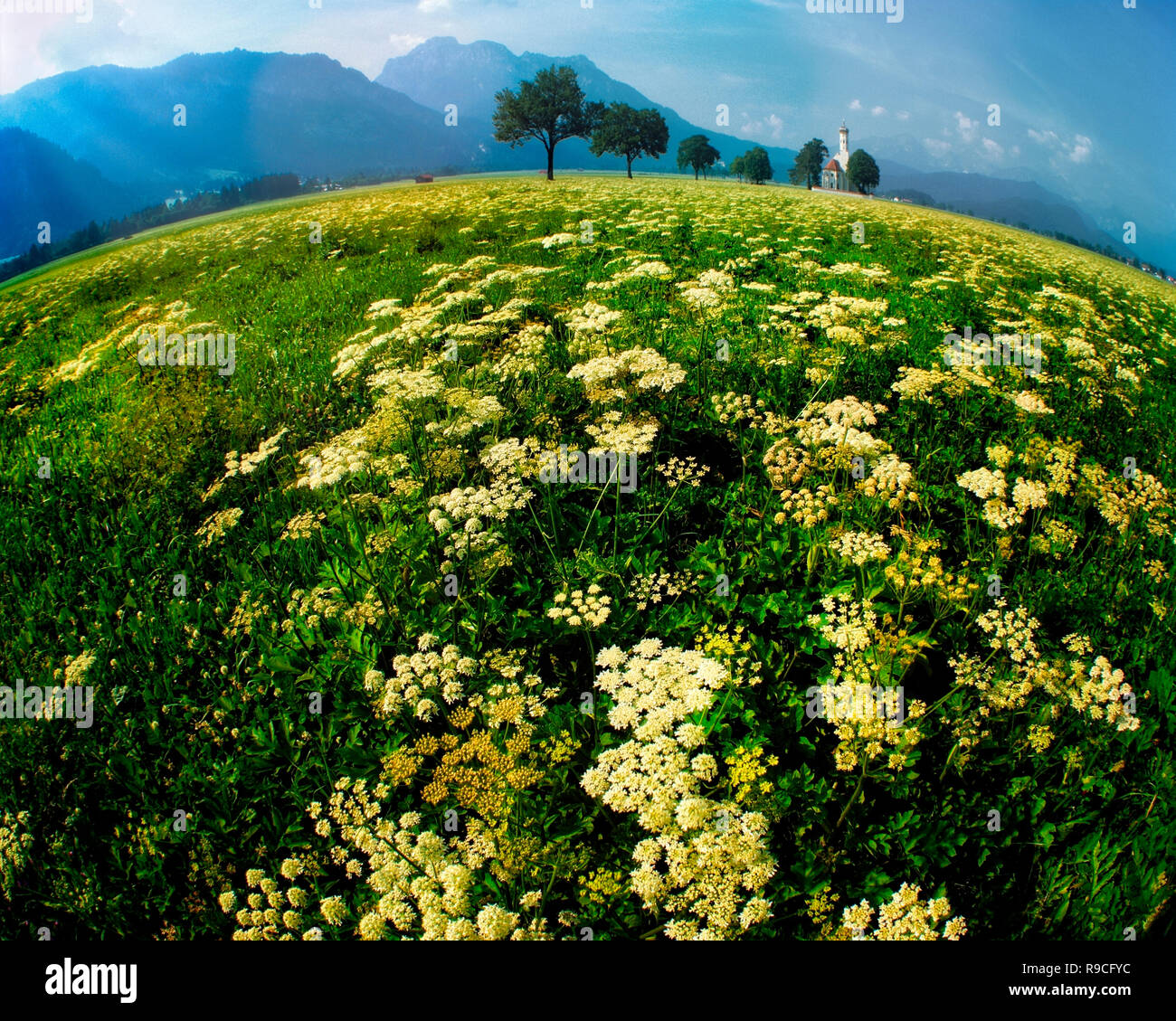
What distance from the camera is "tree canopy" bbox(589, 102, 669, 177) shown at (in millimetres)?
70688

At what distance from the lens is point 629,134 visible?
236 feet

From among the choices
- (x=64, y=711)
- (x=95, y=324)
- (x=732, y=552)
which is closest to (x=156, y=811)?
(x=64, y=711)

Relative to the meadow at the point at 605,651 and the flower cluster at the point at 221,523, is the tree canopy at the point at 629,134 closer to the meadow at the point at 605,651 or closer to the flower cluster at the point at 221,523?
the meadow at the point at 605,651

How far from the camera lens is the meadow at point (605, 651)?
2691mm

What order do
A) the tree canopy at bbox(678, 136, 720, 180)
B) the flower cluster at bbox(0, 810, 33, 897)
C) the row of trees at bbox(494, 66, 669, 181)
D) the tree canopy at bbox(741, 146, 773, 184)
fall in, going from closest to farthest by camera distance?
the flower cluster at bbox(0, 810, 33, 897), the row of trees at bbox(494, 66, 669, 181), the tree canopy at bbox(741, 146, 773, 184), the tree canopy at bbox(678, 136, 720, 180)

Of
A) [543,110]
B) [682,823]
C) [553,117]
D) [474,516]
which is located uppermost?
[543,110]

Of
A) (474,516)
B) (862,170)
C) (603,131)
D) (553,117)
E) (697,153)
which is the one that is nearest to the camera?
(474,516)

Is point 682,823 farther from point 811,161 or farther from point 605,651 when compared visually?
point 811,161

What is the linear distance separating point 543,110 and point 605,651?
7013 cm

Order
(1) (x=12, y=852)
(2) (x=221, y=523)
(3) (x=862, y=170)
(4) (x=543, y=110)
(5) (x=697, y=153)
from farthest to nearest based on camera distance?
(5) (x=697, y=153) → (3) (x=862, y=170) → (4) (x=543, y=110) → (2) (x=221, y=523) → (1) (x=12, y=852)

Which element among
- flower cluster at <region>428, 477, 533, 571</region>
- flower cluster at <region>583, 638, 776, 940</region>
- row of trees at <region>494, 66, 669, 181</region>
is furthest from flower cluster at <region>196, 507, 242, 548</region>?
row of trees at <region>494, 66, 669, 181</region>

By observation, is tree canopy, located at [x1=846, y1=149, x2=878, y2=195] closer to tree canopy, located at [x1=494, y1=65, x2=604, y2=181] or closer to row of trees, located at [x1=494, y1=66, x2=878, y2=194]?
row of trees, located at [x1=494, y1=66, x2=878, y2=194]

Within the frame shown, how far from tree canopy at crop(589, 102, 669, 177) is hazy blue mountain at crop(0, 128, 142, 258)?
52727mm

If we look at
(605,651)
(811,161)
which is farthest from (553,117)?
(605,651)
